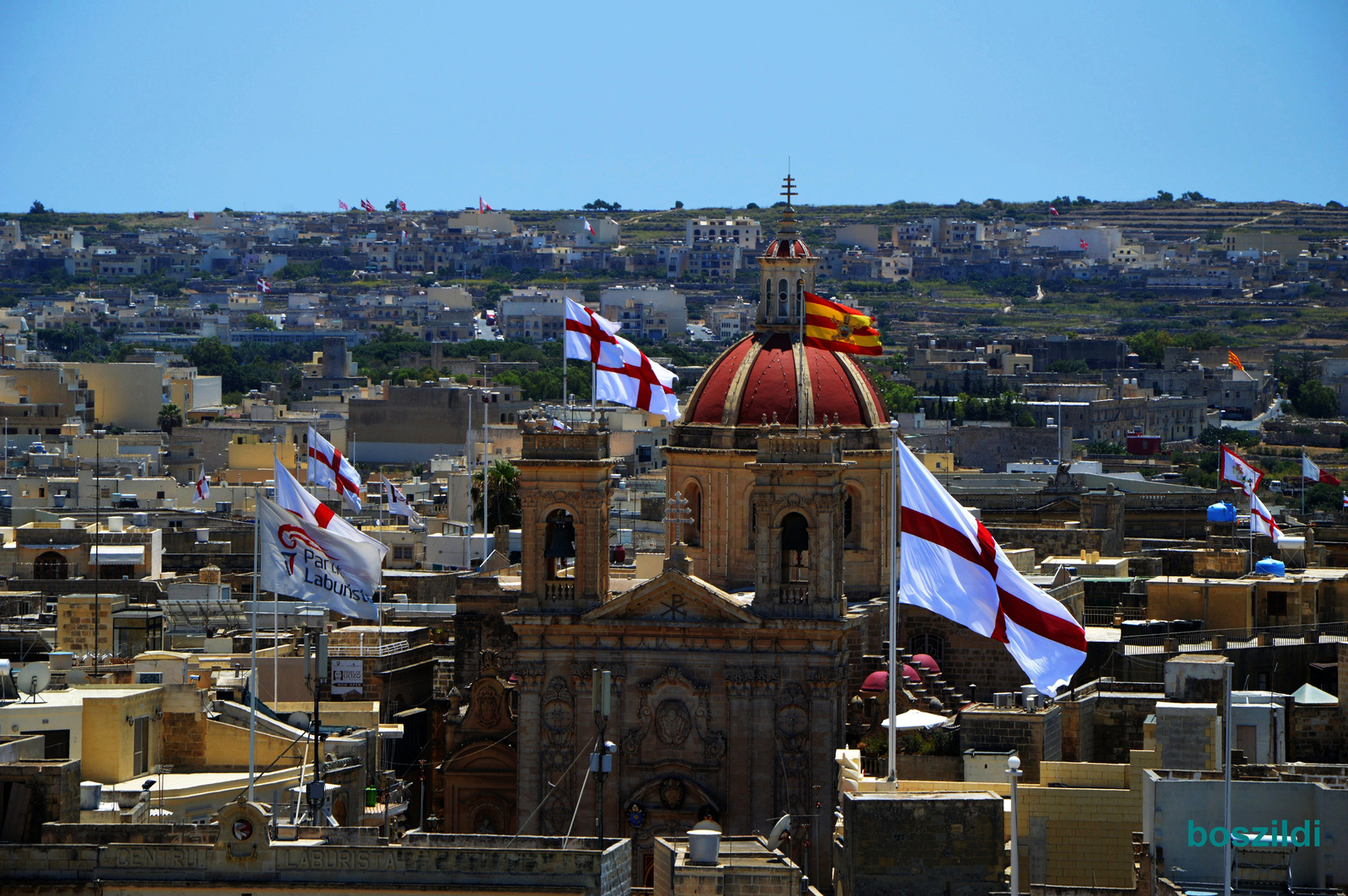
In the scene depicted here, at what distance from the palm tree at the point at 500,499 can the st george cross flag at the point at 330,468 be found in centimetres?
3445

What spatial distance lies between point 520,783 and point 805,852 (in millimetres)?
7393

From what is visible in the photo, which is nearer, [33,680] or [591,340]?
[33,680]

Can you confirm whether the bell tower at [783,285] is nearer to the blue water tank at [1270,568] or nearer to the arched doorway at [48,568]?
the blue water tank at [1270,568]

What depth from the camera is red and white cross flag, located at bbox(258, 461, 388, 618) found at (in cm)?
4081

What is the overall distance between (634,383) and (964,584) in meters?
19.9

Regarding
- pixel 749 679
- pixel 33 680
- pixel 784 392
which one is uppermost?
pixel 784 392

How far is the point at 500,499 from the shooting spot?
10350 centimetres

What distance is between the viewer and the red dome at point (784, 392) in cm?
5750

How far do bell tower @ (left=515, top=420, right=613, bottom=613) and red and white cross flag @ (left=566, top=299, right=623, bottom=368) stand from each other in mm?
1906

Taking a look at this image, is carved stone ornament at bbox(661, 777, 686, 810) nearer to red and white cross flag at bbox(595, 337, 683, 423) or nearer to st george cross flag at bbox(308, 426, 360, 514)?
red and white cross flag at bbox(595, 337, 683, 423)

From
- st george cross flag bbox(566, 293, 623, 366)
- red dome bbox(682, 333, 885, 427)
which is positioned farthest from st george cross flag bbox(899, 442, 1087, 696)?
red dome bbox(682, 333, 885, 427)

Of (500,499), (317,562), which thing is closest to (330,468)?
(317,562)

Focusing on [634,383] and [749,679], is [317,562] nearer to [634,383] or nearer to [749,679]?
[749,679]

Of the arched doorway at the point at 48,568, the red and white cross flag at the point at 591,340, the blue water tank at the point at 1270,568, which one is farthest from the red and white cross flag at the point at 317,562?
the arched doorway at the point at 48,568
